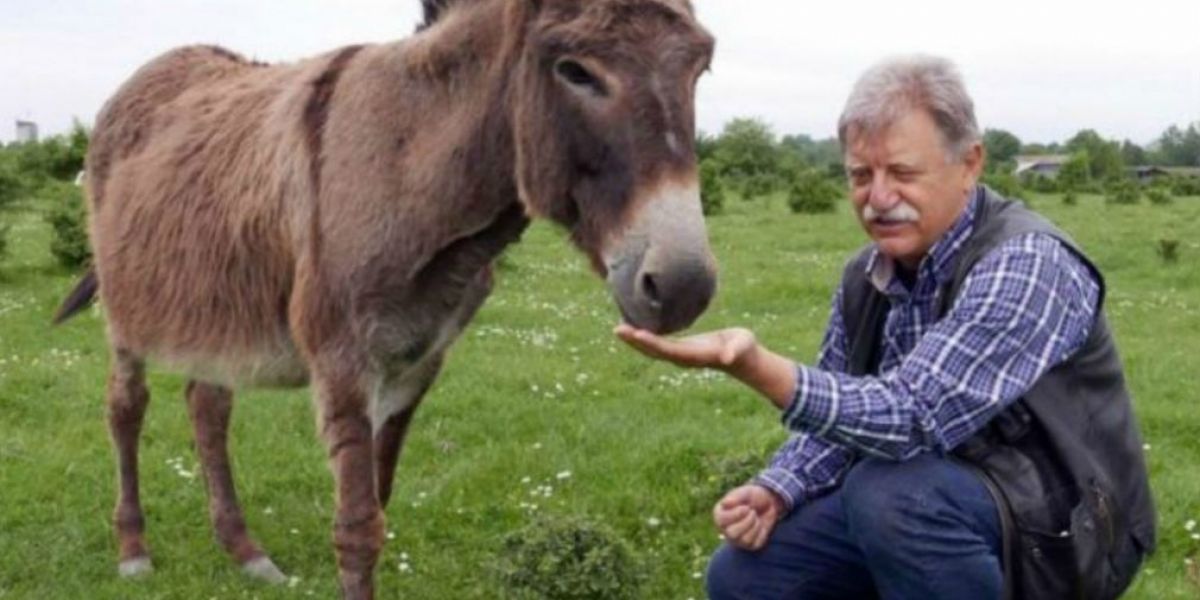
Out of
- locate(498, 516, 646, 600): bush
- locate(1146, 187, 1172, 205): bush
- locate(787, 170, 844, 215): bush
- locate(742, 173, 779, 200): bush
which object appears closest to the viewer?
locate(498, 516, 646, 600): bush

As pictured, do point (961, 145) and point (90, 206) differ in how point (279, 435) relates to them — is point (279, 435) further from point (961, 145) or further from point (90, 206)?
point (961, 145)

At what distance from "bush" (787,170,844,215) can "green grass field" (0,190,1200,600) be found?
36.5ft

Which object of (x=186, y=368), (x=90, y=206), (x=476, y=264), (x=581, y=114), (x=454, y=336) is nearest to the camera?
(x=581, y=114)

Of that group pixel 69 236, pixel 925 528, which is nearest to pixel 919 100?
pixel 925 528

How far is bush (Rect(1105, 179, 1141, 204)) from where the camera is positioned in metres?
25.9

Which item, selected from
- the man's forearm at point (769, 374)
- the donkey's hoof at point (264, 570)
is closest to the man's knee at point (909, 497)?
the man's forearm at point (769, 374)

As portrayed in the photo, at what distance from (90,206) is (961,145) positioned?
414 cm

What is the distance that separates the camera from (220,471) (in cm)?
558

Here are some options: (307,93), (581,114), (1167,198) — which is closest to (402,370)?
(307,93)

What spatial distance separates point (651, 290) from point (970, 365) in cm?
70

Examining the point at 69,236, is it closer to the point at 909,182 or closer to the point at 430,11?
the point at 430,11

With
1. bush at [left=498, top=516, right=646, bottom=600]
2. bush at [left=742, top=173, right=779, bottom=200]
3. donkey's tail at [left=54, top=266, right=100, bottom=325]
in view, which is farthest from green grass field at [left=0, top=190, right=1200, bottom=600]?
bush at [left=742, top=173, right=779, bottom=200]

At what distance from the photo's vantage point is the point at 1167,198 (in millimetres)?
26344

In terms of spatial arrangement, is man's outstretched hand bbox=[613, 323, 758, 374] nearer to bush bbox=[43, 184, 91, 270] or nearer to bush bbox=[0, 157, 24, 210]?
bush bbox=[43, 184, 91, 270]
